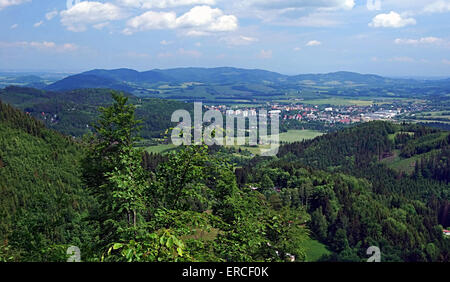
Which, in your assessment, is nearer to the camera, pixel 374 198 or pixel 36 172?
pixel 36 172

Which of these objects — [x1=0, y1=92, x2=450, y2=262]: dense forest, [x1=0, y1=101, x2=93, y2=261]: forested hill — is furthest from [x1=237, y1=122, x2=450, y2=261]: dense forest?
[x1=0, y1=101, x2=93, y2=261]: forested hill

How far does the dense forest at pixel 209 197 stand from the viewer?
11.7 meters

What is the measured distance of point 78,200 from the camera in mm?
71625

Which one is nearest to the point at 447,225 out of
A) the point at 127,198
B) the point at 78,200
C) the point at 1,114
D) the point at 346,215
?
the point at 346,215

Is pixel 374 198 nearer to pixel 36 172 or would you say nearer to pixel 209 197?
pixel 209 197

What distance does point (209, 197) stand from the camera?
20.7 metres

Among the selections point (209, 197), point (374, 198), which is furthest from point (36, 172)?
point (374, 198)

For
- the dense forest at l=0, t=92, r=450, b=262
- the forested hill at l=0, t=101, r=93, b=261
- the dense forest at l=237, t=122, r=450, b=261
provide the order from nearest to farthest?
the dense forest at l=0, t=92, r=450, b=262 → the forested hill at l=0, t=101, r=93, b=261 → the dense forest at l=237, t=122, r=450, b=261

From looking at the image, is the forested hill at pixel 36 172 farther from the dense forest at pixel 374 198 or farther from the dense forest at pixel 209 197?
the dense forest at pixel 374 198

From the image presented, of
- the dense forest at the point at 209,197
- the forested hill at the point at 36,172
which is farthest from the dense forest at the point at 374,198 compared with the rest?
the forested hill at the point at 36,172

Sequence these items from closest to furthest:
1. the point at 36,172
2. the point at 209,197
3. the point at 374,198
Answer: the point at 209,197 → the point at 36,172 → the point at 374,198

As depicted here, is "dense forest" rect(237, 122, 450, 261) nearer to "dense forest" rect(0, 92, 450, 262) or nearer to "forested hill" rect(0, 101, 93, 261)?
"dense forest" rect(0, 92, 450, 262)

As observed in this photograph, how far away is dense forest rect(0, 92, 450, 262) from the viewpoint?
38.5ft
